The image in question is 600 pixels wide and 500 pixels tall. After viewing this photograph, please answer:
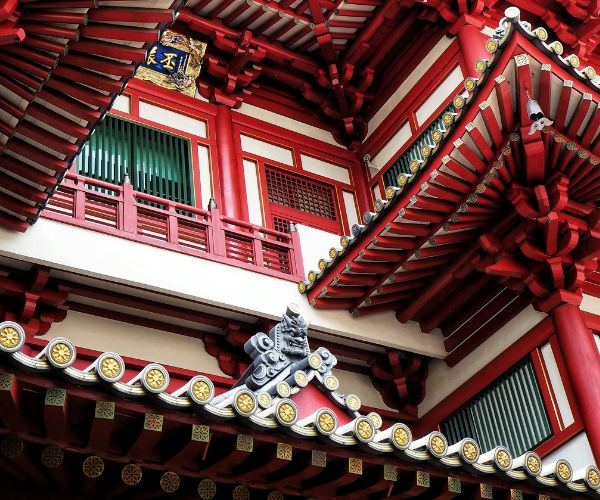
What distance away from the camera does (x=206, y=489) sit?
6.14 m

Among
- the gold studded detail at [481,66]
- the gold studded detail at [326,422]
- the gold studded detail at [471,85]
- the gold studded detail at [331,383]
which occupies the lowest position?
the gold studded detail at [326,422]

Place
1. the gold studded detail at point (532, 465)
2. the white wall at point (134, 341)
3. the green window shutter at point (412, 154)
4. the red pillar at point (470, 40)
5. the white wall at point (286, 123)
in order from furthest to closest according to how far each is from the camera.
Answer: the white wall at point (286, 123), the green window shutter at point (412, 154), the red pillar at point (470, 40), the white wall at point (134, 341), the gold studded detail at point (532, 465)

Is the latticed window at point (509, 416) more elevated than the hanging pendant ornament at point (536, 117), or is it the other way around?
the hanging pendant ornament at point (536, 117)

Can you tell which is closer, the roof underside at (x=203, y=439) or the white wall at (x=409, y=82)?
the roof underside at (x=203, y=439)

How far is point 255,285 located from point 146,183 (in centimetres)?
229

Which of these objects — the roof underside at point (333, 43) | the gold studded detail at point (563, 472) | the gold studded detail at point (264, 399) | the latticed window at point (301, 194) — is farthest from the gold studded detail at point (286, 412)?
the roof underside at point (333, 43)

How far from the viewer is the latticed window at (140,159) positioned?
11.8m

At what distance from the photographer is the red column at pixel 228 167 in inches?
481

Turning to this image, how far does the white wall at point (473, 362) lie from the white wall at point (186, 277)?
0.26m

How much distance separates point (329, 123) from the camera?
14.5 meters

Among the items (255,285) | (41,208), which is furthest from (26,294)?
(255,285)

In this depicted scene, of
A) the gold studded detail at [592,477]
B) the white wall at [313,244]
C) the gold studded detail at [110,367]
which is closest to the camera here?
the gold studded detail at [110,367]

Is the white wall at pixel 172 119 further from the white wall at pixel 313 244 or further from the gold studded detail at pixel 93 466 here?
the gold studded detail at pixel 93 466

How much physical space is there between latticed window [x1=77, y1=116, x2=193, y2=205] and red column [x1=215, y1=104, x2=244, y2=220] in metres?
0.42
